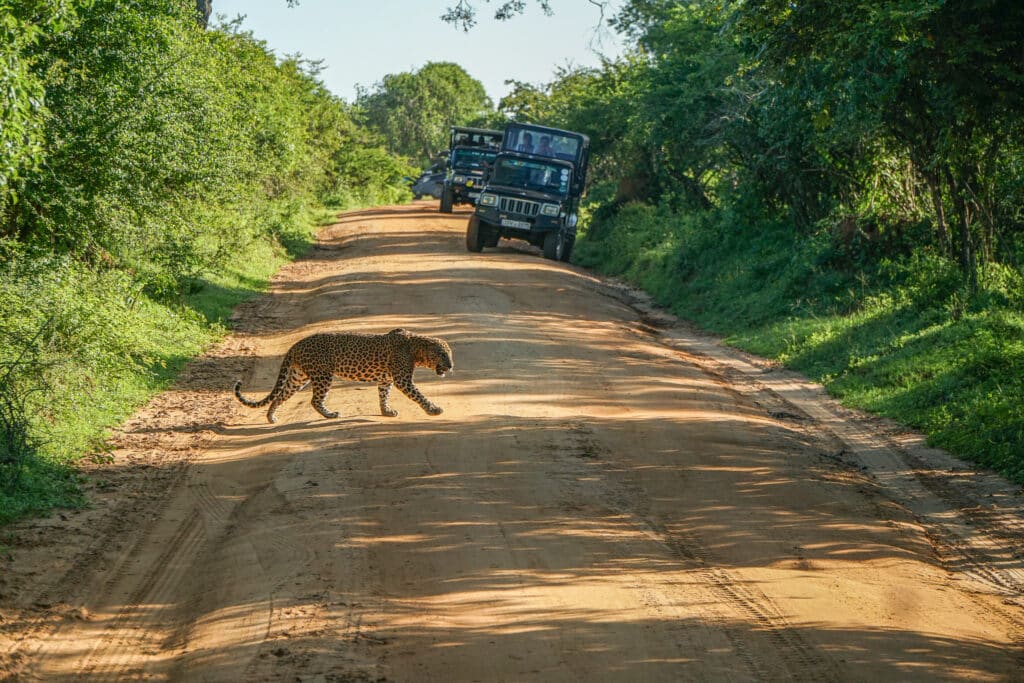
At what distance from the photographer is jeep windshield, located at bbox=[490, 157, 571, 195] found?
27.6 meters

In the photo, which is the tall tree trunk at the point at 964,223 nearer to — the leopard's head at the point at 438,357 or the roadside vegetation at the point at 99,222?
the leopard's head at the point at 438,357

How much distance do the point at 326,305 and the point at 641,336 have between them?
557 centimetres

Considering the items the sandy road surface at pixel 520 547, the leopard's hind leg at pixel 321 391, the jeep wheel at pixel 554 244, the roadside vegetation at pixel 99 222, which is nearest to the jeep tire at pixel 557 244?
the jeep wheel at pixel 554 244

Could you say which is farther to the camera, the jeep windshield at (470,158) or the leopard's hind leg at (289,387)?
the jeep windshield at (470,158)

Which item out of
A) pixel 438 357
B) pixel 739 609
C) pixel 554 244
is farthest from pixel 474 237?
pixel 739 609

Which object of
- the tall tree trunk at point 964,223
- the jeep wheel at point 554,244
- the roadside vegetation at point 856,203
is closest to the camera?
the roadside vegetation at point 856,203

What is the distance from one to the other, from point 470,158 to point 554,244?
1241 centimetres

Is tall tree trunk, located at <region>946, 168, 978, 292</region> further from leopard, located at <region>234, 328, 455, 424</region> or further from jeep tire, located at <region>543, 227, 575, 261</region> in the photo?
jeep tire, located at <region>543, 227, 575, 261</region>

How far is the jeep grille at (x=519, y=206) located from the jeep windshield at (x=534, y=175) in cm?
88

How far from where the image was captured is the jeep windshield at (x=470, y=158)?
39062mm

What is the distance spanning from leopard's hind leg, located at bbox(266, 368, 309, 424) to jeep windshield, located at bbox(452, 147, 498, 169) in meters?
28.3

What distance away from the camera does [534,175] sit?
2770 centimetres

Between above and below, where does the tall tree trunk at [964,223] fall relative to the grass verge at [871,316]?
above

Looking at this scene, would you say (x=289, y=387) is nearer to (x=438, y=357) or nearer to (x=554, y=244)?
(x=438, y=357)
